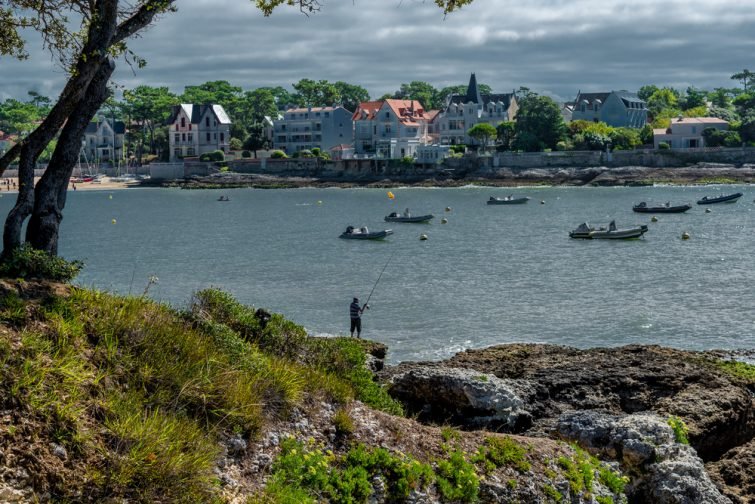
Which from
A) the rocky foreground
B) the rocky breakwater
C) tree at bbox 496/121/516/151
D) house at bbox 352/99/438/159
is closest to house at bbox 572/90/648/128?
tree at bbox 496/121/516/151

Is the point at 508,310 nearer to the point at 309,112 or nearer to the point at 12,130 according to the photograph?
the point at 309,112

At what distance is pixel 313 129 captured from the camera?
164m

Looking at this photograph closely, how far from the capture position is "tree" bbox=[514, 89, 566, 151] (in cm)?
13900

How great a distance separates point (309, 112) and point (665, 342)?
461 feet

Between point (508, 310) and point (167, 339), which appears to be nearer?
point (167, 339)

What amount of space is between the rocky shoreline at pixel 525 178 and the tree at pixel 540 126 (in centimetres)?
696

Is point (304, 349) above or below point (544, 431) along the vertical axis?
above

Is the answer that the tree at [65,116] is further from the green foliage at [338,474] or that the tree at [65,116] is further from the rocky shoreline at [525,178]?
the rocky shoreline at [525,178]

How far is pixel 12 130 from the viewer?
182 meters

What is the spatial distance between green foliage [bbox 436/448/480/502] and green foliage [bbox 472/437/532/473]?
23 centimetres

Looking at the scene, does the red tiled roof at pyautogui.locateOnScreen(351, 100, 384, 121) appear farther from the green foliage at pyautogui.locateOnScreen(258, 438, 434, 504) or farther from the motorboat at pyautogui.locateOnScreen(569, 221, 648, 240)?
the green foliage at pyautogui.locateOnScreen(258, 438, 434, 504)

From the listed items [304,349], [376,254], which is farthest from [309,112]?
[304,349]

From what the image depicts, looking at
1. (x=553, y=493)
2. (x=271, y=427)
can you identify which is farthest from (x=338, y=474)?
(x=553, y=493)

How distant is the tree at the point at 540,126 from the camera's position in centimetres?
13900
